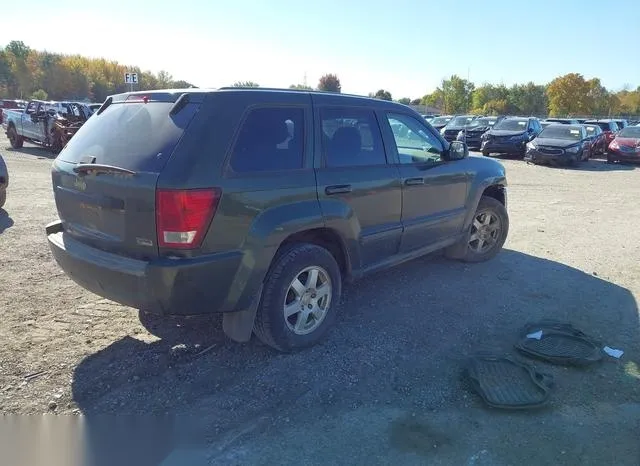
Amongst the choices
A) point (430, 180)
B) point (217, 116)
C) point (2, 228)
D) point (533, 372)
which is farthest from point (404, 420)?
point (2, 228)

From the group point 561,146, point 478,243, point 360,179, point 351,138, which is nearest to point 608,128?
point 561,146

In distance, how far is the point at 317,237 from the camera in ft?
13.7

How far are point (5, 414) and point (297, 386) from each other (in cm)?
177

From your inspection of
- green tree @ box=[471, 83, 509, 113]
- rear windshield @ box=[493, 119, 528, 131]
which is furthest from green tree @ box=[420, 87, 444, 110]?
rear windshield @ box=[493, 119, 528, 131]

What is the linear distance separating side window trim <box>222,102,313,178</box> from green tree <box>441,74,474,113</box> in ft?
300

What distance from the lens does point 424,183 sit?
5.04 meters

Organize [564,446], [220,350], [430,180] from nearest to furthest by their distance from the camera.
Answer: [564,446] → [220,350] → [430,180]

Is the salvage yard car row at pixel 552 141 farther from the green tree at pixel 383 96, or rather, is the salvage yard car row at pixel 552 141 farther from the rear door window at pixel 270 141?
the rear door window at pixel 270 141

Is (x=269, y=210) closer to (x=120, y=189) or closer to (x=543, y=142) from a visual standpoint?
(x=120, y=189)

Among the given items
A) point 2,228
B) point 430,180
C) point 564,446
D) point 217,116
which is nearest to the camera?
point 564,446

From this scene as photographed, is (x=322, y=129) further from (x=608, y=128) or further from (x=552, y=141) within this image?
(x=608, y=128)

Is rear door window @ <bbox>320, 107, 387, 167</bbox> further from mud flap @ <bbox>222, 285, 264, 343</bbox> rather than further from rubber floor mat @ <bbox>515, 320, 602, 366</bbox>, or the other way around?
rubber floor mat @ <bbox>515, 320, 602, 366</bbox>

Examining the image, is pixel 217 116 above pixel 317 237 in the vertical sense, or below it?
above

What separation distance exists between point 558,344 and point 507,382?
869mm
